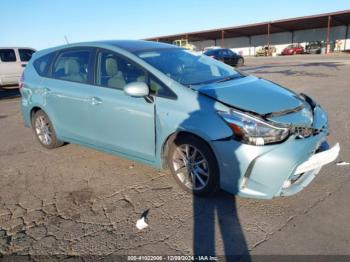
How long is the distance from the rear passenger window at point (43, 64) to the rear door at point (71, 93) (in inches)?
6.3

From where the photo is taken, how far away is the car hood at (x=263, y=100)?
311cm

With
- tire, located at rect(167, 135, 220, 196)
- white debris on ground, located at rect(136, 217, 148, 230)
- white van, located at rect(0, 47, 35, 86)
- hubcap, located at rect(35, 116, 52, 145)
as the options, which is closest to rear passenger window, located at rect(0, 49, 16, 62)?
white van, located at rect(0, 47, 35, 86)

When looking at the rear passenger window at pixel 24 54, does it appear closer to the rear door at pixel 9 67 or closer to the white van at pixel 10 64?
the white van at pixel 10 64

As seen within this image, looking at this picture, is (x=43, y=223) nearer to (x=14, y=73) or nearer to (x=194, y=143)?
(x=194, y=143)

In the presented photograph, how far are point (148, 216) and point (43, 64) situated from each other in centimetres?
327

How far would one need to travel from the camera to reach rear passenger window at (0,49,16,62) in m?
13.1

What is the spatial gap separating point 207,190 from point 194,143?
20.9 inches

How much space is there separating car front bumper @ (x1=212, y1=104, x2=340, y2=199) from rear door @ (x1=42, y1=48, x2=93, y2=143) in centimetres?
206

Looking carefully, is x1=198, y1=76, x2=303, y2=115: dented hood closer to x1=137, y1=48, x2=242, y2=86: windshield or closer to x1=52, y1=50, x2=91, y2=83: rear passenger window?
x1=137, y1=48, x2=242, y2=86: windshield

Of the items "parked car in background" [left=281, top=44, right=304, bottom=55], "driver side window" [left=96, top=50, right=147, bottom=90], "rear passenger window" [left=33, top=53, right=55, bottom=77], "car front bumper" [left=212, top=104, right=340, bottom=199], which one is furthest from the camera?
"parked car in background" [left=281, top=44, right=304, bottom=55]

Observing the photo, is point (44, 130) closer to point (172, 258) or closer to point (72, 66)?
point (72, 66)

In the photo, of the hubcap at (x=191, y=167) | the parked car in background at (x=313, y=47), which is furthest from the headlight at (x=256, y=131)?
the parked car in background at (x=313, y=47)

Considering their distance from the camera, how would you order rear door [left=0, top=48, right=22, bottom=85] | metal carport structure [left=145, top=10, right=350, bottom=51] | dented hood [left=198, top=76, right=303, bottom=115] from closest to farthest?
1. dented hood [left=198, top=76, right=303, bottom=115]
2. rear door [left=0, top=48, right=22, bottom=85]
3. metal carport structure [left=145, top=10, right=350, bottom=51]

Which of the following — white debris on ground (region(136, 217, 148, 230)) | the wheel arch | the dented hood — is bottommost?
white debris on ground (region(136, 217, 148, 230))
